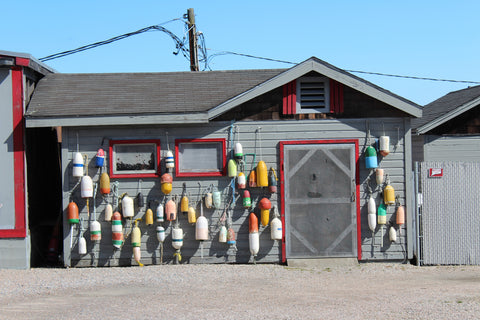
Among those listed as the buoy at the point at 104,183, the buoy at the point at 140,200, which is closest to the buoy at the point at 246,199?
the buoy at the point at 140,200

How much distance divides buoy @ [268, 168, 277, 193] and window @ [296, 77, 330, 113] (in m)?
1.26

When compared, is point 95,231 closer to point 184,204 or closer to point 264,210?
point 184,204

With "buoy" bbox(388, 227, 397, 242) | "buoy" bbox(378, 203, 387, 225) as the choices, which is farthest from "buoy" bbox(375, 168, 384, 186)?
"buoy" bbox(388, 227, 397, 242)

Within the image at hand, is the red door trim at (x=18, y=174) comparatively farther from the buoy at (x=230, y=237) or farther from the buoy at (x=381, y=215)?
the buoy at (x=381, y=215)

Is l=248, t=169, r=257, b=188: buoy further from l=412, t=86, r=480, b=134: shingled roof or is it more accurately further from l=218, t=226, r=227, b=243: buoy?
l=412, t=86, r=480, b=134: shingled roof

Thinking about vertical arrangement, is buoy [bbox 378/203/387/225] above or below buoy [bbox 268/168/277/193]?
below

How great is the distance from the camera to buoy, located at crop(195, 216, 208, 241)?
1192 cm

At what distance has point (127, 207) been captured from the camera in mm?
11930

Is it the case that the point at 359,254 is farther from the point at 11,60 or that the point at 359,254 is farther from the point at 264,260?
the point at 11,60

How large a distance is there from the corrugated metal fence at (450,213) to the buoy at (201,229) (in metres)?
3.98

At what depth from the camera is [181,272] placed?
11242mm

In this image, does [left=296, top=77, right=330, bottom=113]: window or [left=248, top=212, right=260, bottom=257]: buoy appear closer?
[left=248, top=212, right=260, bottom=257]: buoy

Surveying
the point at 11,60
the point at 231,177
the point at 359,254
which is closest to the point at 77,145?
the point at 11,60

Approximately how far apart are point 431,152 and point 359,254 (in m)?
4.94
